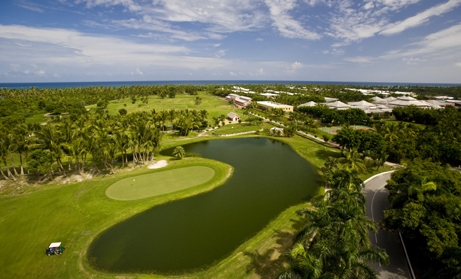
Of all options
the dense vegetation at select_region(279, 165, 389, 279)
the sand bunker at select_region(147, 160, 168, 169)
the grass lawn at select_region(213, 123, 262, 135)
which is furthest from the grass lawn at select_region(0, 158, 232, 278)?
the grass lawn at select_region(213, 123, 262, 135)

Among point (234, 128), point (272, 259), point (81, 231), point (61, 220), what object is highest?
point (234, 128)

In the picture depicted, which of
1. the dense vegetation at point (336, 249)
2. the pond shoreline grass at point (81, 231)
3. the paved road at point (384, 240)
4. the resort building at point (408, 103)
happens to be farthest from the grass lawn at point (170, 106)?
→ the resort building at point (408, 103)

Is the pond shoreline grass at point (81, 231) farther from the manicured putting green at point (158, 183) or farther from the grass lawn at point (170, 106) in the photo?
the grass lawn at point (170, 106)

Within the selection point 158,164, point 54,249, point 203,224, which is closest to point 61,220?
point 54,249

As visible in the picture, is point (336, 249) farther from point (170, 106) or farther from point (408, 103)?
point (408, 103)

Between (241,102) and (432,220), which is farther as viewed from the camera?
(241,102)

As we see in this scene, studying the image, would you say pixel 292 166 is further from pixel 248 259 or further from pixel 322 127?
pixel 322 127

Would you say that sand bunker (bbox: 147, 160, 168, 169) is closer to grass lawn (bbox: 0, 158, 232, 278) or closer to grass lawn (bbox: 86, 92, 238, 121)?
grass lawn (bbox: 0, 158, 232, 278)

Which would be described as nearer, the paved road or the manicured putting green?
the paved road
